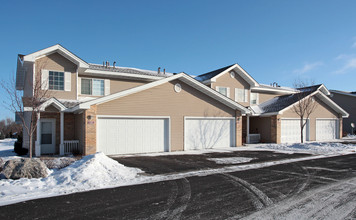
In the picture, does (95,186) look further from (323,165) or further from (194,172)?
(323,165)

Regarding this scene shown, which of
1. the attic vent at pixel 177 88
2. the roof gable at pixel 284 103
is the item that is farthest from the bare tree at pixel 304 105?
the attic vent at pixel 177 88

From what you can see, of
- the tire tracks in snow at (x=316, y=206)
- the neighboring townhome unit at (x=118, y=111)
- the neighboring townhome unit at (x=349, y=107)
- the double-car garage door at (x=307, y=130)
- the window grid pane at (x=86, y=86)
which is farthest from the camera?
the neighboring townhome unit at (x=349, y=107)

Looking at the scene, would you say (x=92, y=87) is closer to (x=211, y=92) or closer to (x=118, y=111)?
(x=118, y=111)

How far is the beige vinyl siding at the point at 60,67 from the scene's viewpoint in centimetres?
1470

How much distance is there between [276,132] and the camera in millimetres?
20141

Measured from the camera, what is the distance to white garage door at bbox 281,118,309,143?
21.0 meters

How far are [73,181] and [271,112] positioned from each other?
17.3m

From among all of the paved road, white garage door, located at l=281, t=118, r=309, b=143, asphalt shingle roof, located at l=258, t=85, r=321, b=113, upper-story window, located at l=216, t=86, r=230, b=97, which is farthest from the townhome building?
the paved road

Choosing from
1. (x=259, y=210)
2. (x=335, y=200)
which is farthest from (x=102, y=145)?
(x=335, y=200)

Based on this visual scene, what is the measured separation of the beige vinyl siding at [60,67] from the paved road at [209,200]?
34.3 ft

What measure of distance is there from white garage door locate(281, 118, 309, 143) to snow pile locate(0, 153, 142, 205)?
631 inches

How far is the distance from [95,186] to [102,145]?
6437mm

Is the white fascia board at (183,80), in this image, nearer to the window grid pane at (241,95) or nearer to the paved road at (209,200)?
the window grid pane at (241,95)

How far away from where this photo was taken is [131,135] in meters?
14.0
